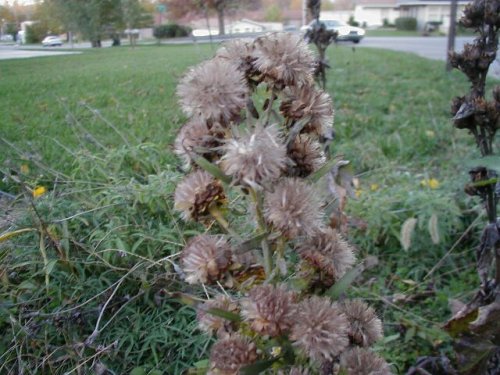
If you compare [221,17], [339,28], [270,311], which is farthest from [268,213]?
[339,28]

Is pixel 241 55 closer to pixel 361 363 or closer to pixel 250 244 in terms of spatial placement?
pixel 250 244

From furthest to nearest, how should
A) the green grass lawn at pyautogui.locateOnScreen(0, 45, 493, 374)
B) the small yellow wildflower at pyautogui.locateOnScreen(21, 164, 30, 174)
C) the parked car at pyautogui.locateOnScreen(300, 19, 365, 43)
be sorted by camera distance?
the parked car at pyautogui.locateOnScreen(300, 19, 365, 43), the small yellow wildflower at pyautogui.locateOnScreen(21, 164, 30, 174), the green grass lawn at pyautogui.locateOnScreen(0, 45, 493, 374)

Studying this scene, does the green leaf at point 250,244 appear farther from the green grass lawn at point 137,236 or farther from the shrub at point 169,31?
the shrub at point 169,31

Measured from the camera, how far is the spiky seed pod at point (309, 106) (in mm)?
871

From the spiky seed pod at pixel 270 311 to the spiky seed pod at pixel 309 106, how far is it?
11.0 inches

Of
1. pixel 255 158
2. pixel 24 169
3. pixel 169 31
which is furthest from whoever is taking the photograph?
pixel 169 31

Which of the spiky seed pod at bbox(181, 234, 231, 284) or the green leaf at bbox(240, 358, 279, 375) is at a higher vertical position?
the spiky seed pod at bbox(181, 234, 231, 284)

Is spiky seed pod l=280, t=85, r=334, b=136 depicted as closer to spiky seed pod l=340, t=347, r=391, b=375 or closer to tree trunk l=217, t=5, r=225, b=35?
spiky seed pod l=340, t=347, r=391, b=375

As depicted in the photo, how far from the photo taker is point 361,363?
0.87 m

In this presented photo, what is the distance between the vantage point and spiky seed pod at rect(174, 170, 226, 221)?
2.88 feet

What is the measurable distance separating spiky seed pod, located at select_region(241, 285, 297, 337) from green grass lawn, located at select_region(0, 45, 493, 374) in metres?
0.44

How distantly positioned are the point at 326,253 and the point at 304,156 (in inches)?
6.7

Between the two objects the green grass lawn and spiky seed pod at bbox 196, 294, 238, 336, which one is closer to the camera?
spiky seed pod at bbox 196, 294, 238, 336

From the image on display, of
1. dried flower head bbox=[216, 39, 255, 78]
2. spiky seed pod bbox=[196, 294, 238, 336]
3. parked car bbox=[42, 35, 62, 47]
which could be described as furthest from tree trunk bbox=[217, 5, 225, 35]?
spiky seed pod bbox=[196, 294, 238, 336]
